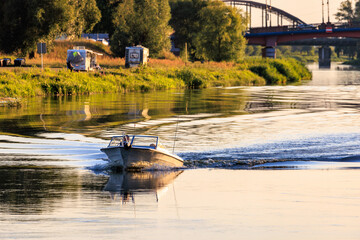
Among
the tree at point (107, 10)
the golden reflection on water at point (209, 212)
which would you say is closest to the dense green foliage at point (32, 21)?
the tree at point (107, 10)

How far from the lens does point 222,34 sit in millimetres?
105500

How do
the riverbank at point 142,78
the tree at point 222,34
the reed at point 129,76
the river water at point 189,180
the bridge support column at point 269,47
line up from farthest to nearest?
the bridge support column at point 269,47
the tree at point 222,34
the reed at point 129,76
the riverbank at point 142,78
the river water at point 189,180

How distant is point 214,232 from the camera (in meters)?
12.9

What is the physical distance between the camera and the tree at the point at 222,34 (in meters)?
106

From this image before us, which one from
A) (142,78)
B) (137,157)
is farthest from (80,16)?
(137,157)

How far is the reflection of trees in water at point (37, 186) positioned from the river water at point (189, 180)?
0.09ft

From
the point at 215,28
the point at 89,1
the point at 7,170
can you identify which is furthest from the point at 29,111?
the point at 215,28

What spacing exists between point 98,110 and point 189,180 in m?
23.8

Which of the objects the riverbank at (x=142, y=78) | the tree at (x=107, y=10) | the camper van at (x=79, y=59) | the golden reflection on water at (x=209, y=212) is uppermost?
the tree at (x=107, y=10)

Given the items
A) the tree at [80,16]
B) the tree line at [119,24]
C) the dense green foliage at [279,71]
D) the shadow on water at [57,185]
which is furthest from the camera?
the dense green foliage at [279,71]

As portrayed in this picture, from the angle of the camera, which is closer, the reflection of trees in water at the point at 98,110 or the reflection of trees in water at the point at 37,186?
the reflection of trees in water at the point at 37,186

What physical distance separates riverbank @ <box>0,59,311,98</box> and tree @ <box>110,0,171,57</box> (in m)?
8.45

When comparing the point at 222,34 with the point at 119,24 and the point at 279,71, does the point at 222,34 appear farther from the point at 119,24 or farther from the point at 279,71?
the point at 119,24

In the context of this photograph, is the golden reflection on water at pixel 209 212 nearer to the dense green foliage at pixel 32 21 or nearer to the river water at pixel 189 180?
the river water at pixel 189 180
